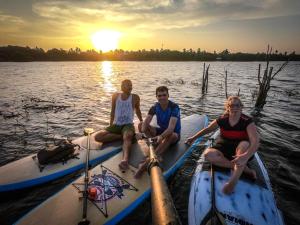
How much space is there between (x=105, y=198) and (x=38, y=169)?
2683 millimetres

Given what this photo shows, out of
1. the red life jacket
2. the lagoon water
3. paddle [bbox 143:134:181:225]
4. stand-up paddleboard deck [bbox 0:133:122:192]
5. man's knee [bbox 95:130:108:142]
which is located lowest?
the lagoon water

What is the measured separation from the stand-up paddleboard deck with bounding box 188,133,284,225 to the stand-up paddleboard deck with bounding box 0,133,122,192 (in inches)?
130

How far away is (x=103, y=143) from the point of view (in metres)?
8.11

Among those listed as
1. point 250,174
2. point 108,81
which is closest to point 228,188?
point 250,174

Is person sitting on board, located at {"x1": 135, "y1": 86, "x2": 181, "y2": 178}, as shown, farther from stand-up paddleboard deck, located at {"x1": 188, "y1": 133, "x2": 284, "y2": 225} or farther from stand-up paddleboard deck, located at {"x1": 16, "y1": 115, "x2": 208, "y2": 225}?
stand-up paddleboard deck, located at {"x1": 188, "y1": 133, "x2": 284, "y2": 225}

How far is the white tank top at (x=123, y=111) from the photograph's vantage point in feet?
25.6

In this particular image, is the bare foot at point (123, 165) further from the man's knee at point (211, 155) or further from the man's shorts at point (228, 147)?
the man's shorts at point (228, 147)

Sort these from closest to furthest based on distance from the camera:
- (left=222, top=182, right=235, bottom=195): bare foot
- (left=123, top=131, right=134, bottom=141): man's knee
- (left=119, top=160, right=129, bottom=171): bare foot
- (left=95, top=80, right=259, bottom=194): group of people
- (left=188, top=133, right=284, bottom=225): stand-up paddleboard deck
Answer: (left=188, top=133, right=284, bottom=225): stand-up paddleboard deck, (left=222, top=182, right=235, bottom=195): bare foot, (left=95, top=80, right=259, bottom=194): group of people, (left=119, top=160, right=129, bottom=171): bare foot, (left=123, top=131, right=134, bottom=141): man's knee

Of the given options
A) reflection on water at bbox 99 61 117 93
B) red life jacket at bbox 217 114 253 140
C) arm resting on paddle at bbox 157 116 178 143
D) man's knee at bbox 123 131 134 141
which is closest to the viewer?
red life jacket at bbox 217 114 253 140

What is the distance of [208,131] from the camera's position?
655cm

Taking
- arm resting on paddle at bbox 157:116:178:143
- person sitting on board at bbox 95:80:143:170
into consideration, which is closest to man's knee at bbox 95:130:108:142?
person sitting on board at bbox 95:80:143:170

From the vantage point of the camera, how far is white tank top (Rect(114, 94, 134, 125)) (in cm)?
780

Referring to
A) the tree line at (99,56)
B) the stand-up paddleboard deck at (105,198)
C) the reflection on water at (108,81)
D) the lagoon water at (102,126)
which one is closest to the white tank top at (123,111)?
the stand-up paddleboard deck at (105,198)

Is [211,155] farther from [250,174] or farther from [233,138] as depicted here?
[250,174]
